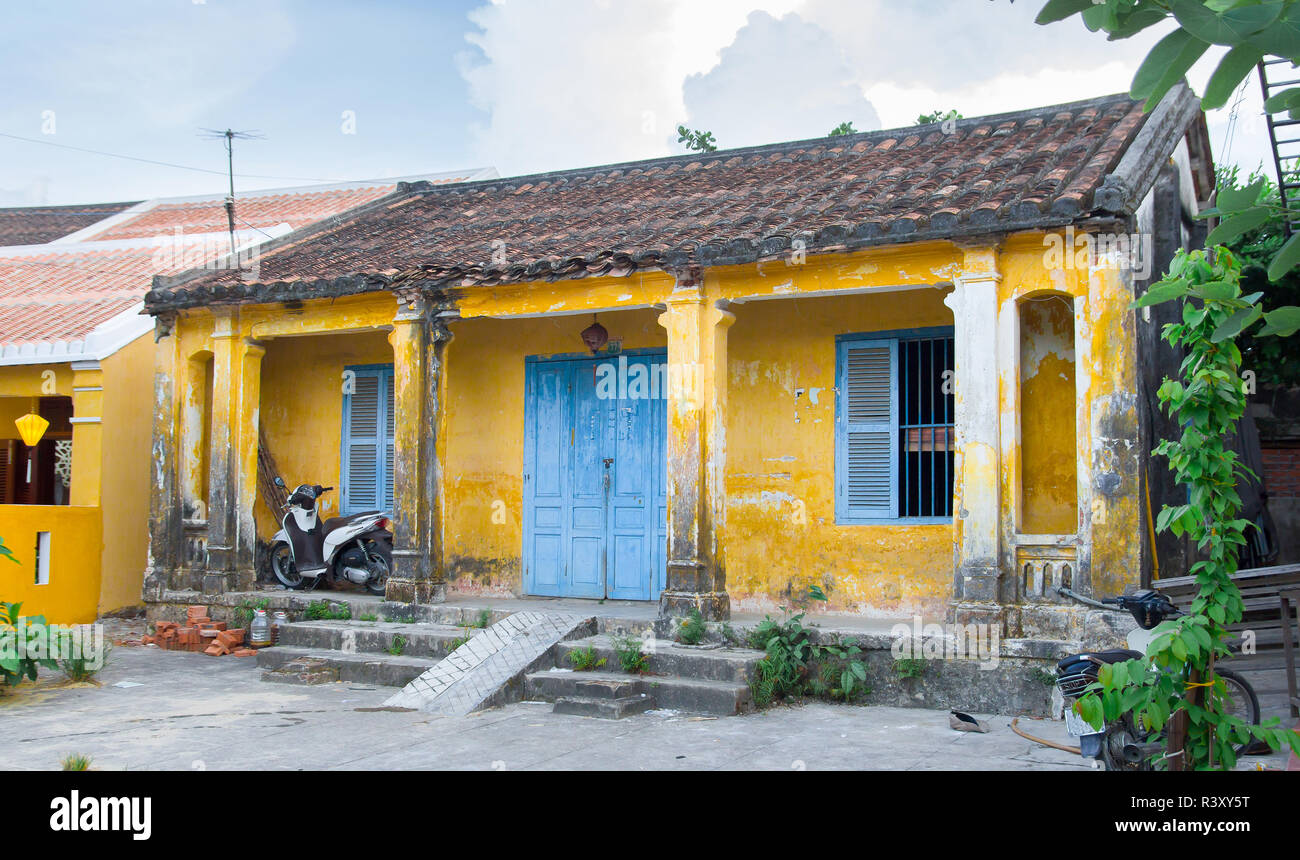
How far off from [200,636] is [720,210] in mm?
6203

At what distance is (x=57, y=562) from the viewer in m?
10.9

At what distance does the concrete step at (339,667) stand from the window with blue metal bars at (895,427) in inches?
149

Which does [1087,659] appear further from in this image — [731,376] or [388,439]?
[388,439]

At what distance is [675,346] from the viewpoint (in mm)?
8586

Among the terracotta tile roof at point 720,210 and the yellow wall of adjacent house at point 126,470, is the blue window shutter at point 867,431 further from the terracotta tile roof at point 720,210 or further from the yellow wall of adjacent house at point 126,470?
the yellow wall of adjacent house at point 126,470

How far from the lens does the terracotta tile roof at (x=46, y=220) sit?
1862 cm

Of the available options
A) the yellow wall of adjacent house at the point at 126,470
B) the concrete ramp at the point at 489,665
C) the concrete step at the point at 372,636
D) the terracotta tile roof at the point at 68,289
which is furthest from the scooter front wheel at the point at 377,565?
the terracotta tile roof at the point at 68,289

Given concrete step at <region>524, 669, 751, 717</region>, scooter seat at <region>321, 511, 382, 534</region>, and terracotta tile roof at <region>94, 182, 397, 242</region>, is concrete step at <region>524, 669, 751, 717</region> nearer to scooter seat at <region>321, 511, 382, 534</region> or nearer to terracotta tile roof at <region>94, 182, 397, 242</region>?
scooter seat at <region>321, 511, 382, 534</region>

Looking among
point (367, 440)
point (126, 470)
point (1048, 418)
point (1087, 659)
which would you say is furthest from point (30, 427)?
point (1087, 659)

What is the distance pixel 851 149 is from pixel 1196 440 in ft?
24.1

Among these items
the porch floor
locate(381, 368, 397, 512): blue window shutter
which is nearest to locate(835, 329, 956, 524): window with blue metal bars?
the porch floor

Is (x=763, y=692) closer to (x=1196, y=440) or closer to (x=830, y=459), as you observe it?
(x=830, y=459)

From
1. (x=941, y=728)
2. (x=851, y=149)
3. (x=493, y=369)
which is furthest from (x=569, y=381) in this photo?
(x=941, y=728)
